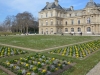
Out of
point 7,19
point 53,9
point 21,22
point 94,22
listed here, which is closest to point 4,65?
point 94,22

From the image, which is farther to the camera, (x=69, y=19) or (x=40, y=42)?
(x=69, y=19)

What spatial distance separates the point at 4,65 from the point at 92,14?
4823 cm

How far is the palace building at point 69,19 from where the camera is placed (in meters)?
49.1

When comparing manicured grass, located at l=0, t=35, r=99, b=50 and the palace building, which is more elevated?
the palace building

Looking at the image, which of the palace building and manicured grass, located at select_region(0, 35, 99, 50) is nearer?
manicured grass, located at select_region(0, 35, 99, 50)

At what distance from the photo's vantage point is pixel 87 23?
5075 cm

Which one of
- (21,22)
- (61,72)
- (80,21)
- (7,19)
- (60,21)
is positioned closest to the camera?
(61,72)

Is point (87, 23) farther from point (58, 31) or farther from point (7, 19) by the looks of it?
point (7, 19)

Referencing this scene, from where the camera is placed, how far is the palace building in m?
49.1

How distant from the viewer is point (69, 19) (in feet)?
193

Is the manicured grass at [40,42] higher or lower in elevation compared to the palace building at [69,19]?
lower

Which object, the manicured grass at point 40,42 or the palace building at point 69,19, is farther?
the palace building at point 69,19

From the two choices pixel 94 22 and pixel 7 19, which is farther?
pixel 7 19

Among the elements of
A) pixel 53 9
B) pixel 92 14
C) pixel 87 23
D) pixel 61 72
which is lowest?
pixel 61 72
